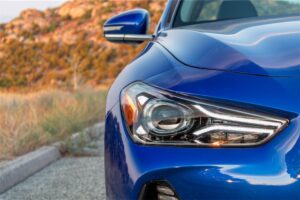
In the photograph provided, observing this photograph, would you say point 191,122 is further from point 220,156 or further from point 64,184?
point 64,184

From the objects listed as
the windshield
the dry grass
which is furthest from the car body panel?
the dry grass

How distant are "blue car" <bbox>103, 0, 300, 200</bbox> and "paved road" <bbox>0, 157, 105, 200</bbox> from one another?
2.48 metres

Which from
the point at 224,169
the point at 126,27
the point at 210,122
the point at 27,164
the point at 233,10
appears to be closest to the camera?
the point at 224,169

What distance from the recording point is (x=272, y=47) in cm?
209

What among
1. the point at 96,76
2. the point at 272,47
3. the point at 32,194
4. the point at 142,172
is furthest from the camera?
the point at 96,76

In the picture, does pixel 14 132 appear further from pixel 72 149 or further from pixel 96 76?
pixel 96 76

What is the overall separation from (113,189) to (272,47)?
79 centimetres

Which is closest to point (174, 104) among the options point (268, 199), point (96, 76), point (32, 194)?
point (268, 199)

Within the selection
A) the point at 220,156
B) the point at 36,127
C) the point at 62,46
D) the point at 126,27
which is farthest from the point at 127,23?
the point at 62,46

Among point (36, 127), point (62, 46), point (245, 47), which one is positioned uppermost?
point (245, 47)

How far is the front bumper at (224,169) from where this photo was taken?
1.65 meters

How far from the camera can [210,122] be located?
6.08 ft

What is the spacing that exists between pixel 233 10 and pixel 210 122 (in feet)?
6.13

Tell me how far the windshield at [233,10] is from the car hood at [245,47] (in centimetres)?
92
